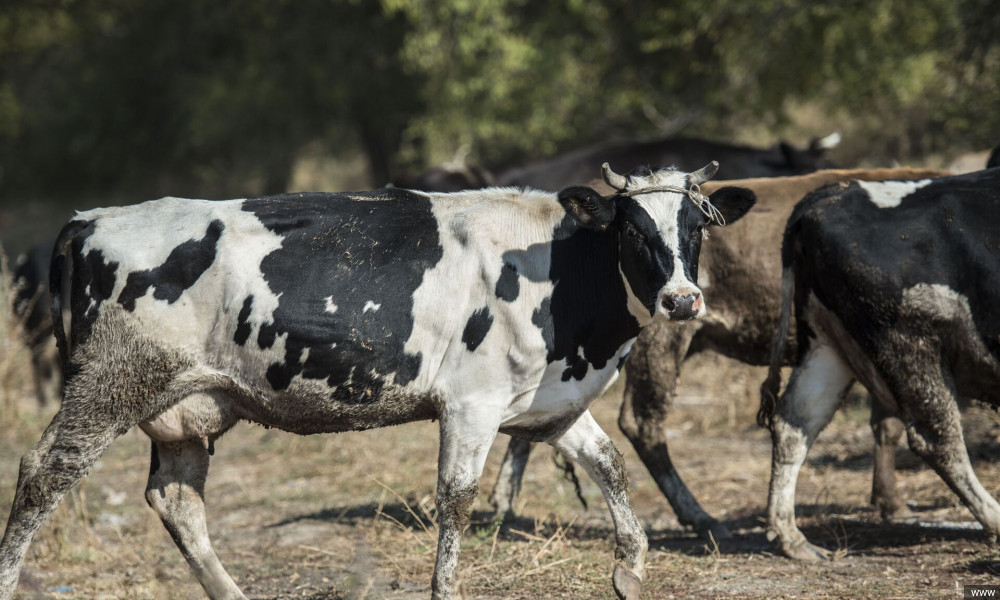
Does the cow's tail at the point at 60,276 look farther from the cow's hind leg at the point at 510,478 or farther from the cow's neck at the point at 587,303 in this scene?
the cow's hind leg at the point at 510,478

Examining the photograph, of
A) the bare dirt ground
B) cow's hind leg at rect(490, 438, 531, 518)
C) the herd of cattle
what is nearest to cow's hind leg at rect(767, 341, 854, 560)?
the herd of cattle

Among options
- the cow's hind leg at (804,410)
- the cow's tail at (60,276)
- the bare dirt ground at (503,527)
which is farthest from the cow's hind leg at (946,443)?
the cow's tail at (60,276)

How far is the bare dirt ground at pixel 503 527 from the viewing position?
5.23m

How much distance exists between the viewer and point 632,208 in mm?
4711

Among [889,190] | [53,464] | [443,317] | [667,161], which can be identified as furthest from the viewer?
[667,161]

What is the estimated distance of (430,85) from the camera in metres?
18.2

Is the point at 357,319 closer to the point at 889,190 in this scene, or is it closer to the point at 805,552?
the point at 805,552

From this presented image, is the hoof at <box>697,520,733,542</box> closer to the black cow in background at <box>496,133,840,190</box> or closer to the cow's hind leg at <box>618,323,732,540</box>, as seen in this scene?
the cow's hind leg at <box>618,323,732,540</box>

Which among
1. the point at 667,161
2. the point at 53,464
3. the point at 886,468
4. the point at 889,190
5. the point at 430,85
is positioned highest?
the point at 430,85

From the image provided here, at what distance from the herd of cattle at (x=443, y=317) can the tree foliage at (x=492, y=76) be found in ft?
22.1

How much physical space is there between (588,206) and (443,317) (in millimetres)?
878

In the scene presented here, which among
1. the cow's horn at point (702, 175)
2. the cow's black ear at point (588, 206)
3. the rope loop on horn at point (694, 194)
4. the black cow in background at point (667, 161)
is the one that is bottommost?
the cow's black ear at point (588, 206)

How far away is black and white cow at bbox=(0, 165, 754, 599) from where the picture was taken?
456cm

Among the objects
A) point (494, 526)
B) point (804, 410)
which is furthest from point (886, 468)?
point (494, 526)
